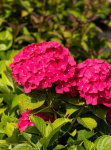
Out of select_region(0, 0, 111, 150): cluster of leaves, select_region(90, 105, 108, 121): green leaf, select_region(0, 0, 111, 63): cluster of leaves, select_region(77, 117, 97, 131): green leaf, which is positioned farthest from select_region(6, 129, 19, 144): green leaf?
select_region(0, 0, 111, 63): cluster of leaves

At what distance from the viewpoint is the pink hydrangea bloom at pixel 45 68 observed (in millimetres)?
1415

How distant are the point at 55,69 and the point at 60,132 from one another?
19.3 inches

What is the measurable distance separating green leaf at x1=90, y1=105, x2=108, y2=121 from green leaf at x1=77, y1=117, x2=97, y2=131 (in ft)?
0.22

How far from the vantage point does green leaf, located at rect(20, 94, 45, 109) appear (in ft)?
4.87

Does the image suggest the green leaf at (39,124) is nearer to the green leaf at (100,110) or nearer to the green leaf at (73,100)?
the green leaf at (73,100)

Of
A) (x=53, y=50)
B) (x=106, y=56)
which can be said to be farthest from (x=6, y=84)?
(x=106, y=56)

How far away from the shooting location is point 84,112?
1.69 m

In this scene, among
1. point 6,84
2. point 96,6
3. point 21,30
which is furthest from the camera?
point 96,6

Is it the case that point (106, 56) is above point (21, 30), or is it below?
below

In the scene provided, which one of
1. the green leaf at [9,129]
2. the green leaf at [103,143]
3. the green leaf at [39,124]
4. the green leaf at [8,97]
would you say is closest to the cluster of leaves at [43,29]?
the green leaf at [8,97]

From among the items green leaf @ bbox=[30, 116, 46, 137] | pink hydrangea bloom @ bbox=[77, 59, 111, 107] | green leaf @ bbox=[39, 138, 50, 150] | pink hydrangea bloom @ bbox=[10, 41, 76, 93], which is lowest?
green leaf @ bbox=[39, 138, 50, 150]

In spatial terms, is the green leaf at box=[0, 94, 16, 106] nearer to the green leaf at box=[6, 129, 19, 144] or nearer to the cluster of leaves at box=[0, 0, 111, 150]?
the cluster of leaves at box=[0, 0, 111, 150]

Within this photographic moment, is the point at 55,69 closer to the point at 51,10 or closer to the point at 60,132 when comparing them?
the point at 60,132

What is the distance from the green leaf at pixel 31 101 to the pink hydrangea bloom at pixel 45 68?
10cm
